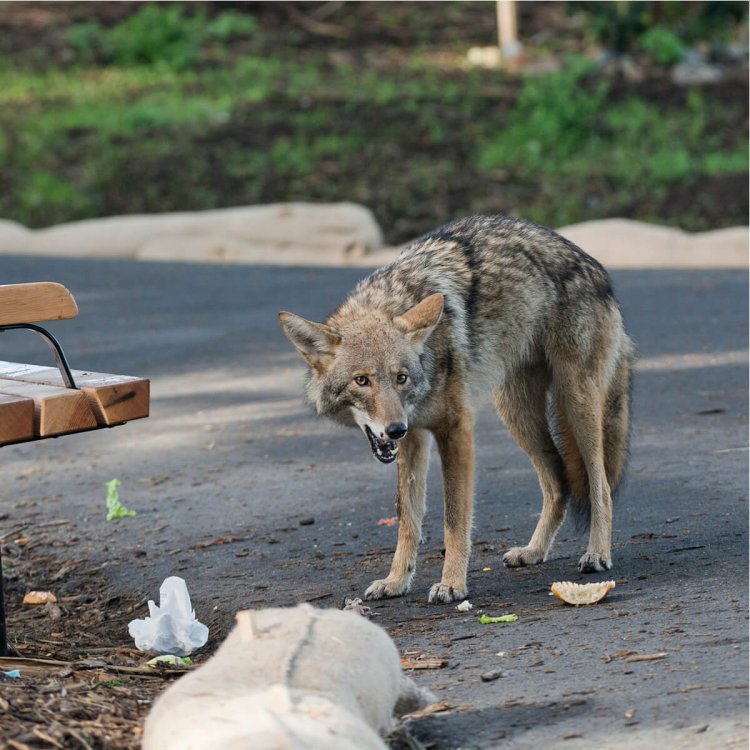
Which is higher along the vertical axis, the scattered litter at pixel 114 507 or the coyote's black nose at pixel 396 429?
the coyote's black nose at pixel 396 429

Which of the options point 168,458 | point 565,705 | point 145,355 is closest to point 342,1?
point 145,355

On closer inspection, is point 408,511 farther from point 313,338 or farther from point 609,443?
point 609,443

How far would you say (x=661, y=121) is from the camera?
20.8 metres

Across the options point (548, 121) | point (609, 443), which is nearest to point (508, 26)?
point (548, 121)

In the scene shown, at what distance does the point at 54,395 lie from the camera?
13.1ft

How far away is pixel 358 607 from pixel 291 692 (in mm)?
2018

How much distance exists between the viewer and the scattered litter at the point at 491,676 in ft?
13.4

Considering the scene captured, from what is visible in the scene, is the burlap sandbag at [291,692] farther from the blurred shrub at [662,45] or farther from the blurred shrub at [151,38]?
the blurred shrub at [151,38]

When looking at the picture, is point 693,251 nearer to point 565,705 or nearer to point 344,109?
point 344,109

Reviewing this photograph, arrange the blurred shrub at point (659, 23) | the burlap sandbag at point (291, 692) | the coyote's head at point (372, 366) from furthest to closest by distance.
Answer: the blurred shrub at point (659, 23) < the coyote's head at point (372, 366) < the burlap sandbag at point (291, 692)

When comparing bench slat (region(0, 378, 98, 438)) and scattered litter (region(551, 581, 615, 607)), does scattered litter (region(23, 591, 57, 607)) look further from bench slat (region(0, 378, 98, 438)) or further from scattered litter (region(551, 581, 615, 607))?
scattered litter (region(551, 581, 615, 607))

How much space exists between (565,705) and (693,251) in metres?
11.9

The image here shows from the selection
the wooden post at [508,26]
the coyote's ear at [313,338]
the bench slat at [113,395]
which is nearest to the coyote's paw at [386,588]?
the coyote's ear at [313,338]

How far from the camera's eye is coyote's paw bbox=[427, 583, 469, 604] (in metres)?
5.28
